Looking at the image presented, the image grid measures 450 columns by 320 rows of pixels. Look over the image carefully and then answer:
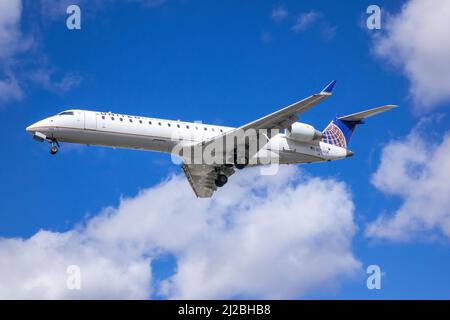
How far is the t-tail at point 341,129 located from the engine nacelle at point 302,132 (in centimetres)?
175

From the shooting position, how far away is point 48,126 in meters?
31.8

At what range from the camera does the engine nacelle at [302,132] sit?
35.0 m

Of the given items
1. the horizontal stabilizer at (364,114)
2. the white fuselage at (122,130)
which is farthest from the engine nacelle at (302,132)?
the horizontal stabilizer at (364,114)

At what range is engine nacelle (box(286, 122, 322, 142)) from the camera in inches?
1379

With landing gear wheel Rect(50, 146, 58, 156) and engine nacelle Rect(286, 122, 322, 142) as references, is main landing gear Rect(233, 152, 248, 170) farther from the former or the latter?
landing gear wheel Rect(50, 146, 58, 156)

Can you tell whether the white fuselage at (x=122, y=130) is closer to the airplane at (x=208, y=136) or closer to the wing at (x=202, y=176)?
the airplane at (x=208, y=136)

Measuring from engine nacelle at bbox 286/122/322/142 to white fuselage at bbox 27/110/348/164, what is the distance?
1175 mm

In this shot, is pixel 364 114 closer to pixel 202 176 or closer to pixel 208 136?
pixel 208 136

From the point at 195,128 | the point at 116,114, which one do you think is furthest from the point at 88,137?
the point at 195,128

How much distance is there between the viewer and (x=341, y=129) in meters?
38.5
